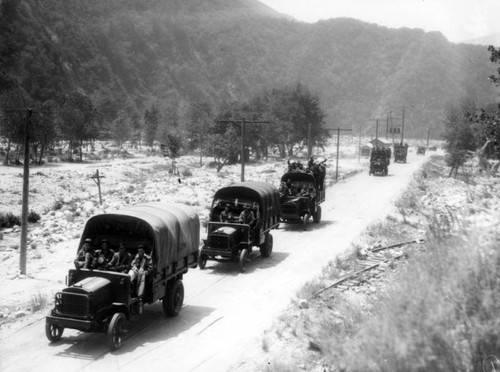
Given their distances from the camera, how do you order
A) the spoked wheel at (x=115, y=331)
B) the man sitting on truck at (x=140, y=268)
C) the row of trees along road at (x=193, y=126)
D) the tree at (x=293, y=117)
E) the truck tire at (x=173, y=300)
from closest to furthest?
the spoked wheel at (x=115, y=331)
the man sitting on truck at (x=140, y=268)
the truck tire at (x=173, y=300)
the row of trees along road at (x=193, y=126)
the tree at (x=293, y=117)

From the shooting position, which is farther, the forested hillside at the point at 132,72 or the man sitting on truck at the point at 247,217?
the forested hillside at the point at 132,72

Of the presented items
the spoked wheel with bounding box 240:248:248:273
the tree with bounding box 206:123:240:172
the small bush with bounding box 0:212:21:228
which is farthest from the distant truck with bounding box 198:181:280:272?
the tree with bounding box 206:123:240:172

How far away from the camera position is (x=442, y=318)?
6.78 metres

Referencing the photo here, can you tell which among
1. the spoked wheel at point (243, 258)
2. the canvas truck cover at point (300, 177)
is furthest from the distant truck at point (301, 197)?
the spoked wheel at point (243, 258)

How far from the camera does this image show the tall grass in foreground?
654 cm

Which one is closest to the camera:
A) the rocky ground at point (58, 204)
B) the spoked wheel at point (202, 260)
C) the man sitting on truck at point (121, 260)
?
the man sitting on truck at point (121, 260)

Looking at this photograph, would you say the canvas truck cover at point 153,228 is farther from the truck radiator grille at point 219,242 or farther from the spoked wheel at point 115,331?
the truck radiator grille at point 219,242

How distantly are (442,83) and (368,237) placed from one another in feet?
595

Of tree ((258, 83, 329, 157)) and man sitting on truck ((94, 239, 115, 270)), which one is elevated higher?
tree ((258, 83, 329, 157))

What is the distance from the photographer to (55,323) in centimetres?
1059

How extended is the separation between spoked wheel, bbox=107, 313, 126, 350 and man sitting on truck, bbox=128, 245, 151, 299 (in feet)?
2.50

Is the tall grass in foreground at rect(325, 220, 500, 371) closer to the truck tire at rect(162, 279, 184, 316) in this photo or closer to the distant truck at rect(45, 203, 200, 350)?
the distant truck at rect(45, 203, 200, 350)

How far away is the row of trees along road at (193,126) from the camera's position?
2299 inches

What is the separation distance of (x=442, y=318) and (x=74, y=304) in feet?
23.8
